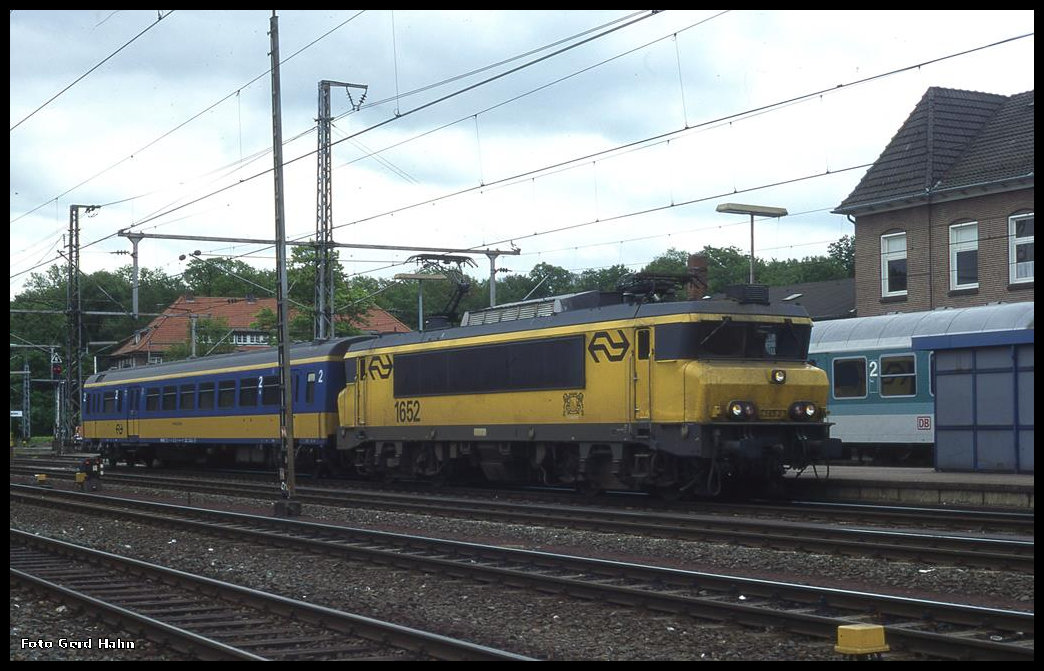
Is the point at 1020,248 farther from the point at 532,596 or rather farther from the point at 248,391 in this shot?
the point at 532,596

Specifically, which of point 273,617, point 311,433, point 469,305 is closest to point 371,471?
point 311,433

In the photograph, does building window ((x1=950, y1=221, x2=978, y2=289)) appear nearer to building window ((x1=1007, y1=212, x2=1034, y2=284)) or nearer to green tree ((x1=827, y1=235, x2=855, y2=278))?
building window ((x1=1007, y1=212, x2=1034, y2=284))

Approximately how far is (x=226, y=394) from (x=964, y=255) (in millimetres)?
20483

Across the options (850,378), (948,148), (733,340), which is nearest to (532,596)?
(733,340)

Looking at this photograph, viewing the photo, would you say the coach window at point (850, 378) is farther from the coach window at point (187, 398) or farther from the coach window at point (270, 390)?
the coach window at point (187, 398)

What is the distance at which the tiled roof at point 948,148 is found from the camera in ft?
117

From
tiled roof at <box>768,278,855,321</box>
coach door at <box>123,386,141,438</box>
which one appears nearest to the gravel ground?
coach door at <box>123,386,141,438</box>

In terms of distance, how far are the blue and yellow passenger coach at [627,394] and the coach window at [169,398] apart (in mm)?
13496

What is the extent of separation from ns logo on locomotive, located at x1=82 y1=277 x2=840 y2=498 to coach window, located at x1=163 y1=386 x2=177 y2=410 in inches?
291

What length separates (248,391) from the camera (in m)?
31.9

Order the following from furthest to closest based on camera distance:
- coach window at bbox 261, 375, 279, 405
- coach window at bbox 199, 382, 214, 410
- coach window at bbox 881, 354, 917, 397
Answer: coach window at bbox 199, 382, 214, 410
coach window at bbox 261, 375, 279, 405
coach window at bbox 881, 354, 917, 397

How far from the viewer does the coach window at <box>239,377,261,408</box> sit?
103 feet

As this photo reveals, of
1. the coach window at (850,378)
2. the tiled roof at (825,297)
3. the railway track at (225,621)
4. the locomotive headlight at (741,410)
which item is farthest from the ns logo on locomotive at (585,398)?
the tiled roof at (825,297)

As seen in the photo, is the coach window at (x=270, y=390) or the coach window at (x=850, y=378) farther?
the coach window at (x=270, y=390)
